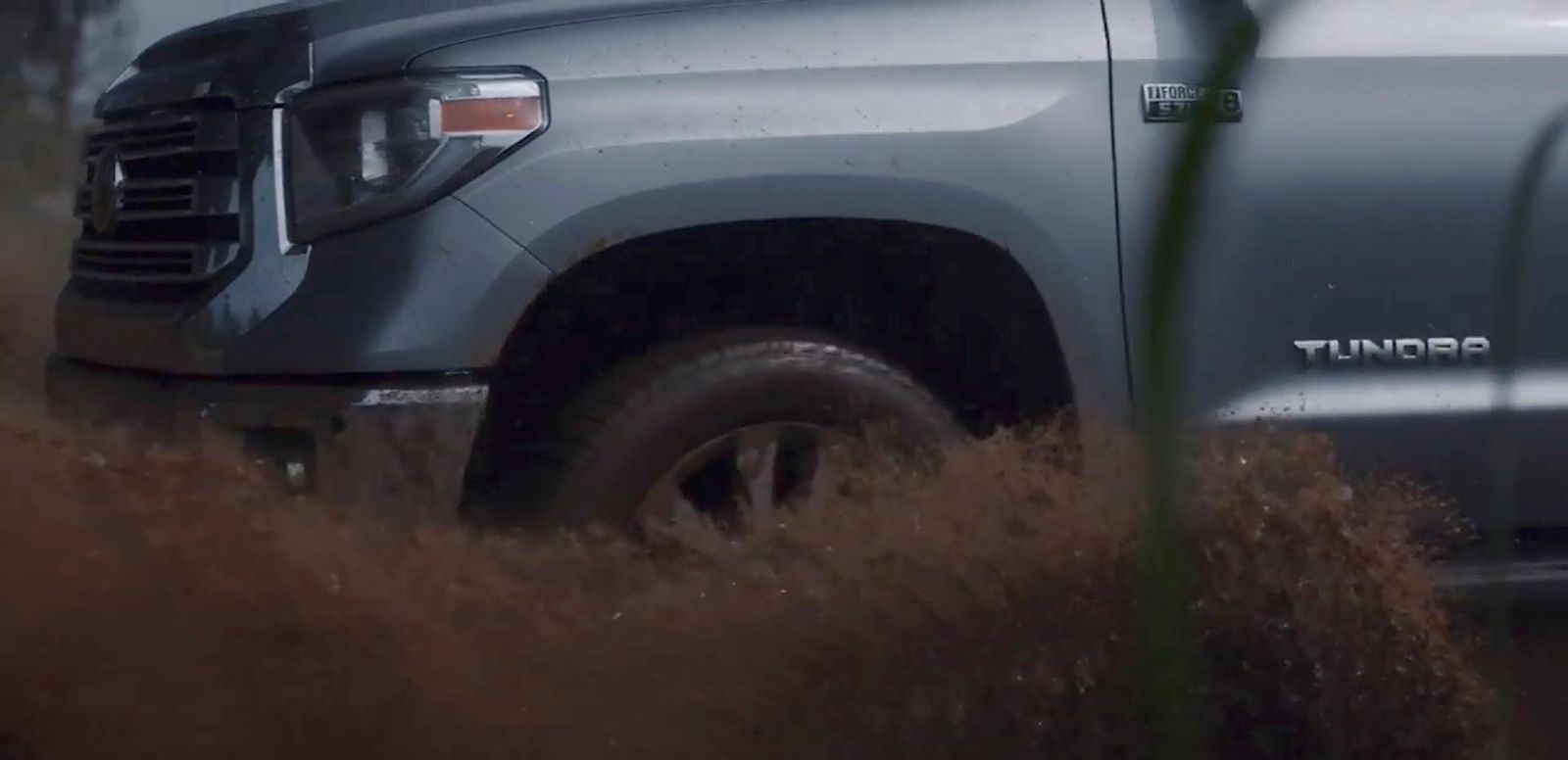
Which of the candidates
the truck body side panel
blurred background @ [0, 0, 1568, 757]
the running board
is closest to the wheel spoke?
the truck body side panel

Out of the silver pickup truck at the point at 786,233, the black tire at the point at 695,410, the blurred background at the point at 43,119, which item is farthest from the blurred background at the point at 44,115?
the black tire at the point at 695,410

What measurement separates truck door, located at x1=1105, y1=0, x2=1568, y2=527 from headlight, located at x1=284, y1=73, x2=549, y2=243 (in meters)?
1.11

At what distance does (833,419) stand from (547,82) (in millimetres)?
780

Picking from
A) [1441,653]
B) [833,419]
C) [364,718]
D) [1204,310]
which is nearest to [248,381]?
[364,718]

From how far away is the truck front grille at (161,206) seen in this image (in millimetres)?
3172

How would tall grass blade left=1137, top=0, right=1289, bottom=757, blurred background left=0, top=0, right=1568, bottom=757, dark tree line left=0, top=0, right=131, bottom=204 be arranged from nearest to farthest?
tall grass blade left=1137, top=0, right=1289, bottom=757 < blurred background left=0, top=0, right=1568, bottom=757 < dark tree line left=0, top=0, right=131, bottom=204

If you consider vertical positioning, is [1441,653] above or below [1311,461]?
below

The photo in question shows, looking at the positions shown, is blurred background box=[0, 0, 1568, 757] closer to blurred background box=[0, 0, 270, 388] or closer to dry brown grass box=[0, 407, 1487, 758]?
blurred background box=[0, 0, 270, 388]

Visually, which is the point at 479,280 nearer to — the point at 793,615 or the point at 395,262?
the point at 395,262

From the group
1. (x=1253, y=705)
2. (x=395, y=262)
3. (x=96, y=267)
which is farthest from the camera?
(x=96, y=267)

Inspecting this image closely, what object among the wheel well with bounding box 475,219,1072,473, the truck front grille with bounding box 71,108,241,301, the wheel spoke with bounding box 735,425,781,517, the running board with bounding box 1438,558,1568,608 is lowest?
the running board with bounding box 1438,558,1568,608

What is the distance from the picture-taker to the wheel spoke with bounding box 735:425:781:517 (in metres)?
3.18

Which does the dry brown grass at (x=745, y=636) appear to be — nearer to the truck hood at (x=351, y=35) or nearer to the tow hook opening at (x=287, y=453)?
the tow hook opening at (x=287, y=453)

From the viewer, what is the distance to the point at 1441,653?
2795 millimetres
